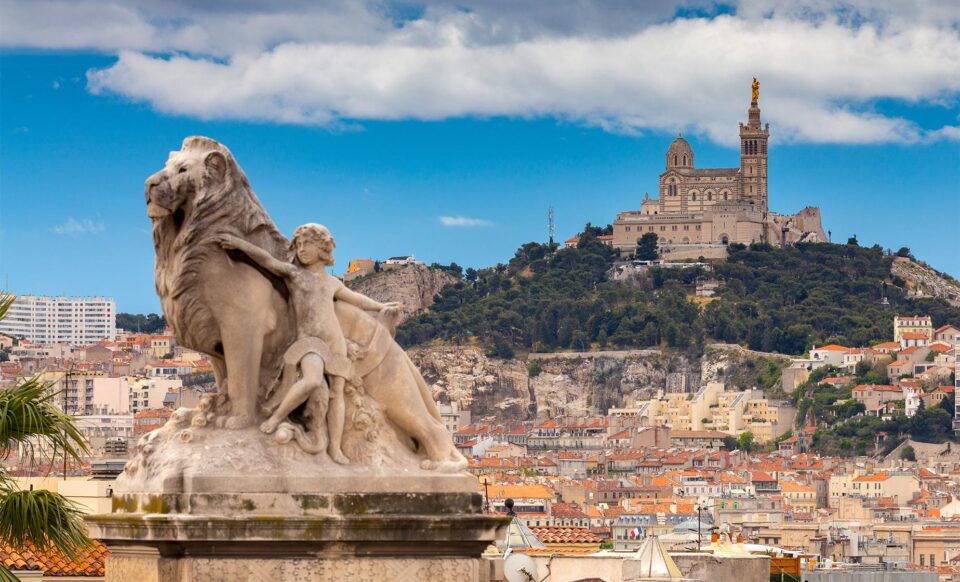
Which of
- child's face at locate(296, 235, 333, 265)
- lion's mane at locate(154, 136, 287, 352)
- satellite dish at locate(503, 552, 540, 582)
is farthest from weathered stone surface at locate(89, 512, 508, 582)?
satellite dish at locate(503, 552, 540, 582)

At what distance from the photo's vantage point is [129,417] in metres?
189

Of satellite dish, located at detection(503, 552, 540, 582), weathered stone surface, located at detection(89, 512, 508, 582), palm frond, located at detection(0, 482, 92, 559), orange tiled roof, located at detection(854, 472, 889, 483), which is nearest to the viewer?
weathered stone surface, located at detection(89, 512, 508, 582)

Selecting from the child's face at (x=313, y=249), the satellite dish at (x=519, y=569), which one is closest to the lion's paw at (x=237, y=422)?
the child's face at (x=313, y=249)

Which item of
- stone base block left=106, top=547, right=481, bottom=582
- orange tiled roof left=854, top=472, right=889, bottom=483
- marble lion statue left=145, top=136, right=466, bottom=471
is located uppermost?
orange tiled roof left=854, top=472, right=889, bottom=483

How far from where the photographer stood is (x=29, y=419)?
823 cm

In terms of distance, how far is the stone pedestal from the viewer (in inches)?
261

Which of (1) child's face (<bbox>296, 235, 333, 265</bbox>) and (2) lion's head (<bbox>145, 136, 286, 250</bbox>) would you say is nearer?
(2) lion's head (<bbox>145, 136, 286, 250</bbox>)

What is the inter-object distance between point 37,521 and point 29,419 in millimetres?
333

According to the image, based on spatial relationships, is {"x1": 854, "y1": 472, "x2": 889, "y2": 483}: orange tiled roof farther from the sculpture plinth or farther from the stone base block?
the stone base block

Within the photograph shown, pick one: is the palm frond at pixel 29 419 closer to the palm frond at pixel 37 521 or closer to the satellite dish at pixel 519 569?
the palm frond at pixel 37 521

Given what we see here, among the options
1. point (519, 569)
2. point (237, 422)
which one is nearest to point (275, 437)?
point (237, 422)

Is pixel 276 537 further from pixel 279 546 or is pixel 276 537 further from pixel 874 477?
pixel 874 477

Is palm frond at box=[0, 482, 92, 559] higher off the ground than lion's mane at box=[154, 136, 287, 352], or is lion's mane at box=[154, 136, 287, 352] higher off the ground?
lion's mane at box=[154, 136, 287, 352]

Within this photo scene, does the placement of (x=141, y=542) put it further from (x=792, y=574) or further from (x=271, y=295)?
(x=792, y=574)
